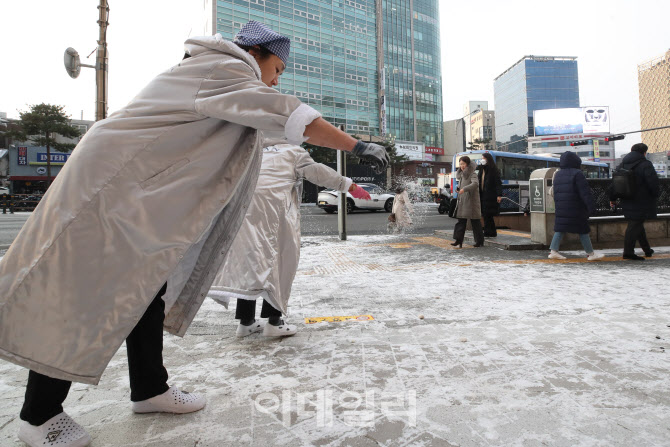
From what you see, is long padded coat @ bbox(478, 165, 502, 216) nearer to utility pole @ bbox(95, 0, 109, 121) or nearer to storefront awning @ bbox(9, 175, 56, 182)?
utility pole @ bbox(95, 0, 109, 121)

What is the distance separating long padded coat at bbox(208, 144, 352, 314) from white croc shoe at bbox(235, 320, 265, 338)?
28 centimetres

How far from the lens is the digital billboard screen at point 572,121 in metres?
59.4

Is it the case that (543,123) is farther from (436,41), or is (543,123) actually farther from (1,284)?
(1,284)

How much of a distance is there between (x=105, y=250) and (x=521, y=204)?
11.9m

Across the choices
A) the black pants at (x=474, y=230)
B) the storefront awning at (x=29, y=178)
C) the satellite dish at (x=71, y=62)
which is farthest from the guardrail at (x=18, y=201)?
the black pants at (x=474, y=230)

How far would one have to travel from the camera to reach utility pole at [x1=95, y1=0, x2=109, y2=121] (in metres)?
9.70

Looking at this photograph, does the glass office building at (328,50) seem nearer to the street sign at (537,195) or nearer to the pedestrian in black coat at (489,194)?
the pedestrian in black coat at (489,194)

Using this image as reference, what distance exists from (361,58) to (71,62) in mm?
72412

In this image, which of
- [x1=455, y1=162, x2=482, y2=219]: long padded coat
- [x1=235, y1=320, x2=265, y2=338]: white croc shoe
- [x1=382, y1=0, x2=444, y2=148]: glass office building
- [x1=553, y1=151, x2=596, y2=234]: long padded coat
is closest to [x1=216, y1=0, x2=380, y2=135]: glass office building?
[x1=382, y1=0, x2=444, y2=148]: glass office building

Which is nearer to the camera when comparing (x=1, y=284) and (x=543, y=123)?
(x=1, y=284)

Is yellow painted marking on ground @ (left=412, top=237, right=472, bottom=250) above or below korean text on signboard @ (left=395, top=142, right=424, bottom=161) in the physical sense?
below

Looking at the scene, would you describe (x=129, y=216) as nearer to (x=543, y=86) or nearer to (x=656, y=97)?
(x=543, y=86)

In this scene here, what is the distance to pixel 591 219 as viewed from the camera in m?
7.58

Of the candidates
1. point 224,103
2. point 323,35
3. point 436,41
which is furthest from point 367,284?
point 436,41
